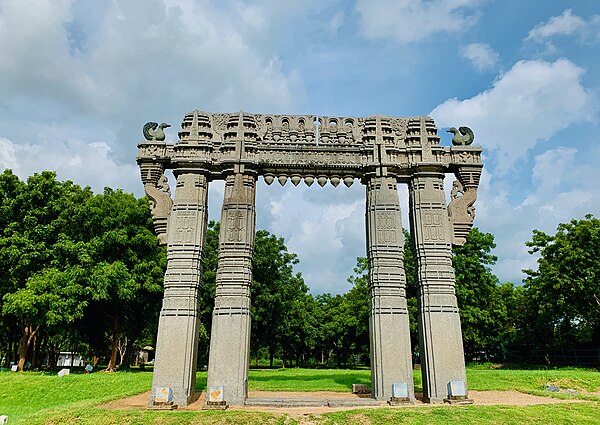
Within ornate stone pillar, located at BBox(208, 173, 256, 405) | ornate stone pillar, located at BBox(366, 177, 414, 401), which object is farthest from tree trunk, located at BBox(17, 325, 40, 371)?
ornate stone pillar, located at BBox(366, 177, 414, 401)

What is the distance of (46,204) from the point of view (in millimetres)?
21953

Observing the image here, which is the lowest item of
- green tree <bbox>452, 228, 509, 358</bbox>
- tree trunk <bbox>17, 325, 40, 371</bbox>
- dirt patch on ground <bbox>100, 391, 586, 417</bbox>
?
dirt patch on ground <bbox>100, 391, 586, 417</bbox>

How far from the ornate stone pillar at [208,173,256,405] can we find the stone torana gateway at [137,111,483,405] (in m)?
0.03

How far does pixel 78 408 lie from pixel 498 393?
37.3 ft

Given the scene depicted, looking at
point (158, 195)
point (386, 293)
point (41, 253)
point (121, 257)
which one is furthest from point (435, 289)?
point (41, 253)

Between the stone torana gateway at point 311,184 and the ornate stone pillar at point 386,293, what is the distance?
0.09 ft

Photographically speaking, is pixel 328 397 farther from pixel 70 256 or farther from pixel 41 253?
pixel 41 253

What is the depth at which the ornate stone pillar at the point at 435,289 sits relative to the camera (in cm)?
1074

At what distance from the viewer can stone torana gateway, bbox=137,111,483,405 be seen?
10734mm

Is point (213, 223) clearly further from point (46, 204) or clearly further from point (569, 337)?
point (569, 337)

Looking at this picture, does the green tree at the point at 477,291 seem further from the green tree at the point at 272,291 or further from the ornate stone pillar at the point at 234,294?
the ornate stone pillar at the point at 234,294

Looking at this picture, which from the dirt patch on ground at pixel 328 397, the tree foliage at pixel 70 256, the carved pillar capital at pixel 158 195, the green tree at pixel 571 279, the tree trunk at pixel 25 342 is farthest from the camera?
the green tree at pixel 571 279

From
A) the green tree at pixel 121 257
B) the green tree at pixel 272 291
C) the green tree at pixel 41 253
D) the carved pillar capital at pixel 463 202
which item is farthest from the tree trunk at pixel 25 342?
the carved pillar capital at pixel 463 202

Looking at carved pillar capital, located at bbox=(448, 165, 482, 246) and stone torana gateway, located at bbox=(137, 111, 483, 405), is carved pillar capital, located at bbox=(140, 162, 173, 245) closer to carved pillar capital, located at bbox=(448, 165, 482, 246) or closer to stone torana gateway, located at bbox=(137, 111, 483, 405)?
stone torana gateway, located at bbox=(137, 111, 483, 405)
